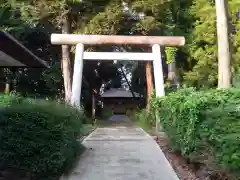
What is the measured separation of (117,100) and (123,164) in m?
50.1

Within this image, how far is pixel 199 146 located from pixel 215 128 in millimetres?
1364

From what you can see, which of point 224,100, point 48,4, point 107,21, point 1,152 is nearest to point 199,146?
point 224,100

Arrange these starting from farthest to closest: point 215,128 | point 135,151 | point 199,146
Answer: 1. point 135,151
2. point 199,146
3. point 215,128

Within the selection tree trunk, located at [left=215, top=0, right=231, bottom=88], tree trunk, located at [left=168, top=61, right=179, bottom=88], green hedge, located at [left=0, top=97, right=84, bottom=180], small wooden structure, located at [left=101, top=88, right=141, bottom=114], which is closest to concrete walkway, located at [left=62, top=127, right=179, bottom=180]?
green hedge, located at [left=0, top=97, right=84, bottom=180]

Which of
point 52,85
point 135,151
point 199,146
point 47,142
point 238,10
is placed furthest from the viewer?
point 52,85

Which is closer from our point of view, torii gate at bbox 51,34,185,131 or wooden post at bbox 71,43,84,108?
→ wooden post at bbox 71,43,84,108

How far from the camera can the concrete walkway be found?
27.2 feet

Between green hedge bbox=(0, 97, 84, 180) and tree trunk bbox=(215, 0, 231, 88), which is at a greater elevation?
tree trunk bbox=(215, 0, 231, 88)

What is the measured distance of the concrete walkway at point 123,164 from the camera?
830 cm

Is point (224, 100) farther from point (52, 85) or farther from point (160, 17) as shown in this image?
point (52, 85)

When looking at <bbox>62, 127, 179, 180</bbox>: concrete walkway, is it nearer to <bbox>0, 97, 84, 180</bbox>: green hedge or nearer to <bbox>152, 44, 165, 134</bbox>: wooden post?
<bbox>0, 97, 84, 180</bbox>: green hedge

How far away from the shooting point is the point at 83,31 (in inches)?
938

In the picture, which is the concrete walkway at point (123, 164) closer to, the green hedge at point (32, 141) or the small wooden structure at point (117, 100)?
the green hedge at point (32, 141)

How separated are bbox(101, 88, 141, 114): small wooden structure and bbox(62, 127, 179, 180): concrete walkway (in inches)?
1749
